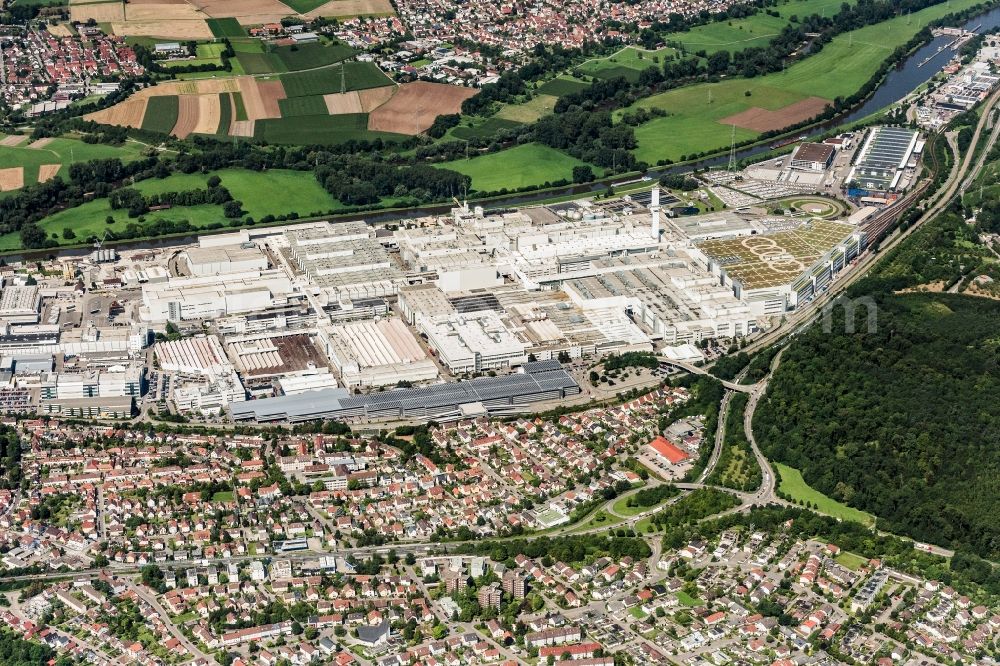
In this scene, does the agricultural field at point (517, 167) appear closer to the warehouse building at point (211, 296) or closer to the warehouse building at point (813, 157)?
the warehouse building at point (813, 157)

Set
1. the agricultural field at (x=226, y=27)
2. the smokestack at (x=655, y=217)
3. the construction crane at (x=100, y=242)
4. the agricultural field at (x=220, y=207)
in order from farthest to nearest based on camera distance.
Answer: the agricultural field at (x=226, y=27)
the agricultural field at (x=220, y=207)
the construction crane at (x=100, y=242)
the smokestack at (x=655, y=217)

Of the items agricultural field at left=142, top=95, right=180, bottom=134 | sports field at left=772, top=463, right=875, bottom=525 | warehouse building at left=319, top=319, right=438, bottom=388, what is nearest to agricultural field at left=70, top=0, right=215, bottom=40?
agricultural field at left=142, top=95, right=180, bottom=134

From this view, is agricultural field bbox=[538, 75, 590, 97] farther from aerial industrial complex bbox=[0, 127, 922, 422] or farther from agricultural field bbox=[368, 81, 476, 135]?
aerial industrial complex bbox=[0, 127, 922, 422]

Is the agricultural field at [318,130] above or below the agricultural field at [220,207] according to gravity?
above

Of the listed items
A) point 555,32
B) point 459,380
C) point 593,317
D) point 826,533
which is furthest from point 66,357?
point 555,32

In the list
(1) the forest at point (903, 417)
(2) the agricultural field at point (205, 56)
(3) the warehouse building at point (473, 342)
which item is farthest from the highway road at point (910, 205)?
(2) the agricultural field at point (205, 56)

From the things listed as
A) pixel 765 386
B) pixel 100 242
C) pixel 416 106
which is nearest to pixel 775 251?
pixel 765 386
